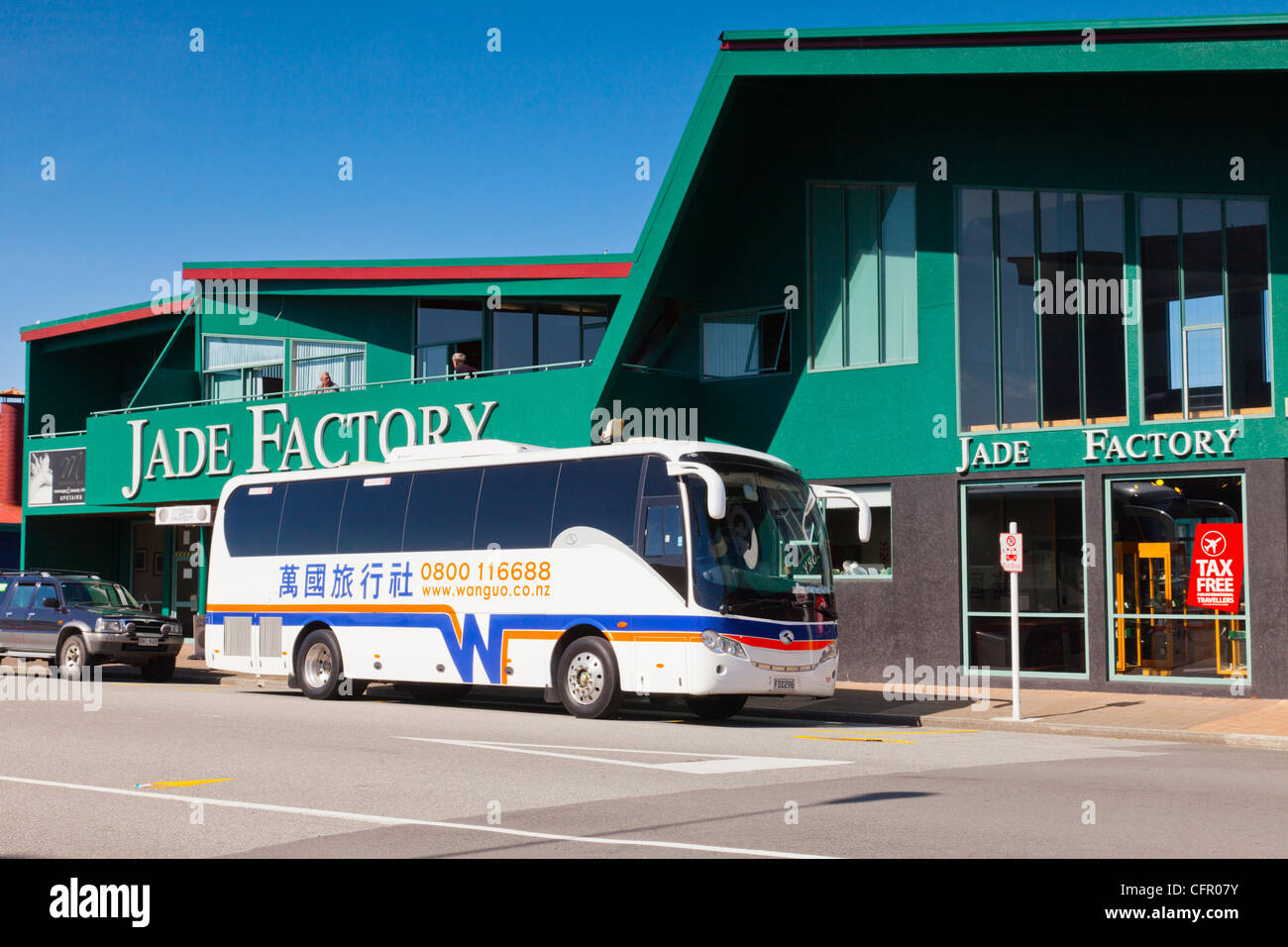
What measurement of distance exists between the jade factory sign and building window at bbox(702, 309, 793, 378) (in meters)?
4.33

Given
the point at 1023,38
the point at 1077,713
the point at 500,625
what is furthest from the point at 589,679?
the point at 1023,38

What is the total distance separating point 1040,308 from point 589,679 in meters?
10.3

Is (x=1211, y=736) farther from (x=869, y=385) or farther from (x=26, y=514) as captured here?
(x=26, y=514)

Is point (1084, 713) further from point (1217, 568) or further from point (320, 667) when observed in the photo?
point (320, 667)

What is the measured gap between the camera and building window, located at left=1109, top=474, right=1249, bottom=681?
20812mm

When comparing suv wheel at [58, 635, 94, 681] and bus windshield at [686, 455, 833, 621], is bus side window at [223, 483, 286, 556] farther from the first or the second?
bus windshield at [686, 455, 833, 621]

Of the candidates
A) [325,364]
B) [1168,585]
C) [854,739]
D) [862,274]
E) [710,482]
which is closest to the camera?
[854,739]

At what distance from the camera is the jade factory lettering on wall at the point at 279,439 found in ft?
90.6

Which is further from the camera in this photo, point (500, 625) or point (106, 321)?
point (106, 321)

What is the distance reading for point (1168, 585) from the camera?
70.1 feet
